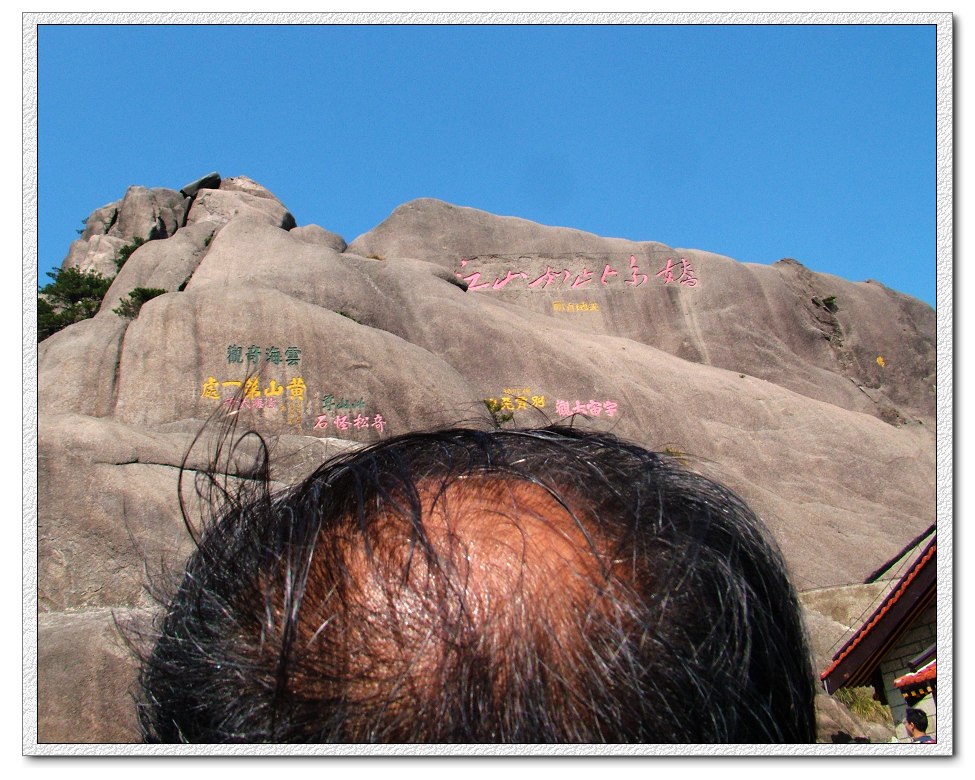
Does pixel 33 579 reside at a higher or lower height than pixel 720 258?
lower

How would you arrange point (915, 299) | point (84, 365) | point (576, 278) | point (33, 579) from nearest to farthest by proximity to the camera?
point (33, 579) → point (84, 365) → point (576, 278) → point (915, 299)

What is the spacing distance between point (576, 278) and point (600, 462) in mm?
22559

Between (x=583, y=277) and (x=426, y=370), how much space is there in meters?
11.5

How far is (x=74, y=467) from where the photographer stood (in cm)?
605

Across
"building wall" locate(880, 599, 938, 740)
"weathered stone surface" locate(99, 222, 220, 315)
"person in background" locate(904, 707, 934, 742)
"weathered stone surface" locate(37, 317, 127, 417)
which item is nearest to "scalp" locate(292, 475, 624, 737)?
"person in background" locate(904, 707, 934, 742)

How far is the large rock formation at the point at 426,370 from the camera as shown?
5770mm

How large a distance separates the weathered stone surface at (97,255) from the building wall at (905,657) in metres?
20.3

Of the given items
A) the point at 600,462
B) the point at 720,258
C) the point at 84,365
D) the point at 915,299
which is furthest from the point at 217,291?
the point at 915,299

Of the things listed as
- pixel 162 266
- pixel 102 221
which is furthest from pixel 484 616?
pixel 102 221

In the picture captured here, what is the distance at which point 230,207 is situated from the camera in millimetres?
22781


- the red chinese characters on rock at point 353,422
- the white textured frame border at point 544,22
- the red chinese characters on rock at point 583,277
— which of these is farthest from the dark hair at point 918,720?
the red chinese characters on rock at point 583,277

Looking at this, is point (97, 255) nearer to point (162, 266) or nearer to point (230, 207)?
point (230, 207)

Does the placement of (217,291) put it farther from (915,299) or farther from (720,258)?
(915,299)

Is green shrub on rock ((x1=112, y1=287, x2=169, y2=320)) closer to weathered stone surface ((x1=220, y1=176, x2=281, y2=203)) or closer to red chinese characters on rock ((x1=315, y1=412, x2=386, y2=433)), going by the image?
red chinese characters on rock ((x1=315, y1=412, x2=386, y2=433))
